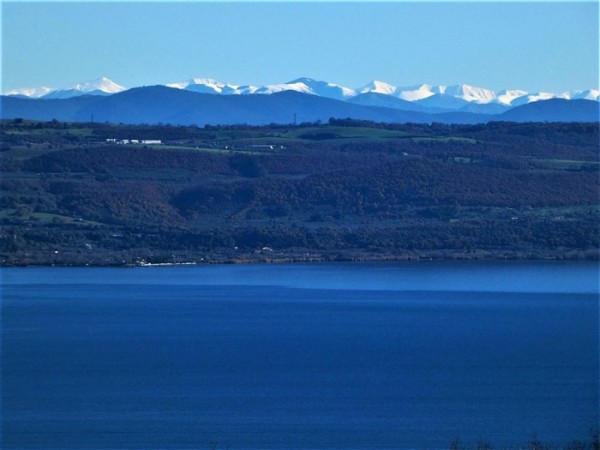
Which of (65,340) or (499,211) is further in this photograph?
(499,211)

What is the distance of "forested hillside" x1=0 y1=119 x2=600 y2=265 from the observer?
55531 millimetres

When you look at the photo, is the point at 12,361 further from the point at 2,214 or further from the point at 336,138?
the point at 336,138

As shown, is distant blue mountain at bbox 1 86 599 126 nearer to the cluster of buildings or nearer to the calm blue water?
the cluster of buildings

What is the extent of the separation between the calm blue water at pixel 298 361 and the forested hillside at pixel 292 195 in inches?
234

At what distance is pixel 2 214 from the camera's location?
5634 cm

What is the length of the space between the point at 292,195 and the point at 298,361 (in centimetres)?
3526

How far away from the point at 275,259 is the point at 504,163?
53.3ft

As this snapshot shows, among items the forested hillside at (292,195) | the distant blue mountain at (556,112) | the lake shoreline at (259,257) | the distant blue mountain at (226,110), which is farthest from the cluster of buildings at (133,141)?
the distant blue mountain at (226,110)

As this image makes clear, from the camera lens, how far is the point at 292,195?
2539 inches

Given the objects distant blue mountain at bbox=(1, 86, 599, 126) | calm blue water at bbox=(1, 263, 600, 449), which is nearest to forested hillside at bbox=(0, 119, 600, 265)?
calm blue water at bbox=(1, 263, 600, 449)

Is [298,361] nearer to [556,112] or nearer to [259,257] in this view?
[259,257]

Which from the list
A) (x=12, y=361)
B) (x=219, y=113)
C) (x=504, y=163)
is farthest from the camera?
(x=219, y=113)

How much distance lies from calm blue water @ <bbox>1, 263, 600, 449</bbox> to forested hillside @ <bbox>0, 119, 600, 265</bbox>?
594cm

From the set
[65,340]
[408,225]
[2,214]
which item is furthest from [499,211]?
[65,340]
